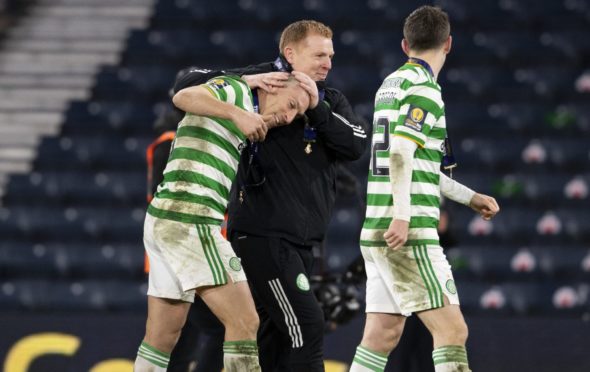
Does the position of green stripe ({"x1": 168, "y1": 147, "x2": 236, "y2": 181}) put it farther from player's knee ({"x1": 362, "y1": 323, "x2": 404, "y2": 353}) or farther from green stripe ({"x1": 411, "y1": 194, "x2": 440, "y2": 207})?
player's knee ({"x1": 362, "y1": 323, "x2": 404, "y2": 353})

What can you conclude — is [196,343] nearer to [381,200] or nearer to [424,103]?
[381,200]

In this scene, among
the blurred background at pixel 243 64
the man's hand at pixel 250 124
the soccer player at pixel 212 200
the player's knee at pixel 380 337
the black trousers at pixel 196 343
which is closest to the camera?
the man's hand at pixel 250 124

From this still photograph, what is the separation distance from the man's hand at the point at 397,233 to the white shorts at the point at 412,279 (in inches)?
4.1

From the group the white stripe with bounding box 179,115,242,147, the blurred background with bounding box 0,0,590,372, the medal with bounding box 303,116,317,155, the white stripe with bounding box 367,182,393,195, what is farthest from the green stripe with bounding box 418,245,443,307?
the blurred background with bounding box 0,0,590,372

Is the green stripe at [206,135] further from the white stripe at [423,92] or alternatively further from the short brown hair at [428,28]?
the short brown hair at [428,28]

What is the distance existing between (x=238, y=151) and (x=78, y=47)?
8.21m

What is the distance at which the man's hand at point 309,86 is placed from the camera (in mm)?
4352

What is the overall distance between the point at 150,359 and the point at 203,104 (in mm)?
1064

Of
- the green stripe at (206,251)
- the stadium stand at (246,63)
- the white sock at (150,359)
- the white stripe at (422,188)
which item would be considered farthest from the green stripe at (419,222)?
the stadium stand at (246,63)

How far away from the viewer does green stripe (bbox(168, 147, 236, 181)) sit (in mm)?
4254

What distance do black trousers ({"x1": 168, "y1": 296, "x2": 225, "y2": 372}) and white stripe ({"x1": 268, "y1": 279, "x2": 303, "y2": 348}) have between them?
2.90 ft

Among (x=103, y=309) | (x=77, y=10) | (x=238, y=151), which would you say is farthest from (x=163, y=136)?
(x=77, y=10)

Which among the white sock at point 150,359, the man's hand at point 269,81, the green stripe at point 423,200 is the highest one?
the man's hand at point 269,81

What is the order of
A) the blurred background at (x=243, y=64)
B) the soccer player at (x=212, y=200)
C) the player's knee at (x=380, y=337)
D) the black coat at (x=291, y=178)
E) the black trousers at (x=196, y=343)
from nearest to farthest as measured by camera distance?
1. the soccer player at (x=212, y=200)
2. the player's knee at (x=380, y=337)
3. the black coat at (x=291, y=178)
4. the black trousers at (x=196, y=343)
5. the blurred background at (x=243, y=64)
